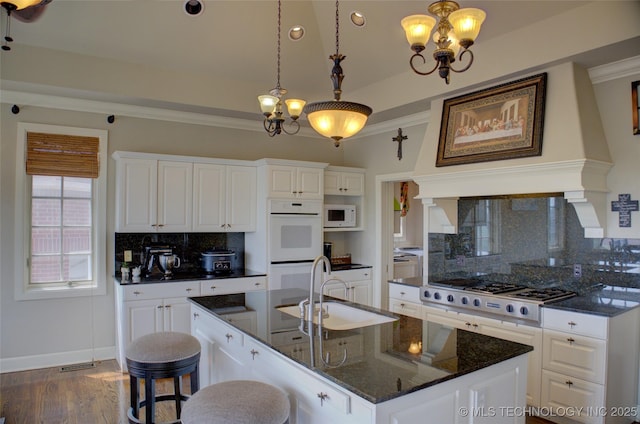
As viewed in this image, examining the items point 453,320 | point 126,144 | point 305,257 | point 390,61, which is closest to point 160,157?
point 126,144

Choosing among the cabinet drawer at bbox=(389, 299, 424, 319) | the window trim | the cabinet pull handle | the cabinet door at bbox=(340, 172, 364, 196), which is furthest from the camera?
the cabinet door at bbox=(340, 172, 364, 196)

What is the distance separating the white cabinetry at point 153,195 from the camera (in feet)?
14.0

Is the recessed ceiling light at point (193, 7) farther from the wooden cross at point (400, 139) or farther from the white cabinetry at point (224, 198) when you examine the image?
the wooden cross at point (400, 139)

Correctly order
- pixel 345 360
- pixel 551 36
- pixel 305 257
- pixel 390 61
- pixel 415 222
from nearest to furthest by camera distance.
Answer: pixel 345 360
pixel 551 36
pixel 390 61
pixel 305 257
pixel 415 222

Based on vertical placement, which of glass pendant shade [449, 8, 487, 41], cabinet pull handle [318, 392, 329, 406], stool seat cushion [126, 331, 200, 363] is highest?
glass pendant shade [449, 8, 487, 41]

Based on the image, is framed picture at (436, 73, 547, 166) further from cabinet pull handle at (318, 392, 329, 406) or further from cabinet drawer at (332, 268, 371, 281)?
cabinet pull handle at (318, 392, 329, 406)

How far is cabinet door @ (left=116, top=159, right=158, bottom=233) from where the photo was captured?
426 cm

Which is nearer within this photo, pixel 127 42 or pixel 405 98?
pixel 127 42

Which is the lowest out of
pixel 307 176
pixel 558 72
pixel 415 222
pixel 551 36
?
pixel 415 222

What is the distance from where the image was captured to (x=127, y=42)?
394 centimetres

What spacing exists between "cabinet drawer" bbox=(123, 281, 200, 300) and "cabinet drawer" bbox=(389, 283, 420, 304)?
78.7 inches

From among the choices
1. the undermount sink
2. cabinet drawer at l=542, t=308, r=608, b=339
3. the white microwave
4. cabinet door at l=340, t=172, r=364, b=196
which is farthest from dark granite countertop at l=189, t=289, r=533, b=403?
cabinet door at l=340, t=172, r=364, b=196

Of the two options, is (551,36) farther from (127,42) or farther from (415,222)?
(415,222)

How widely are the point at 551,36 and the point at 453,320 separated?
238 centimetres
